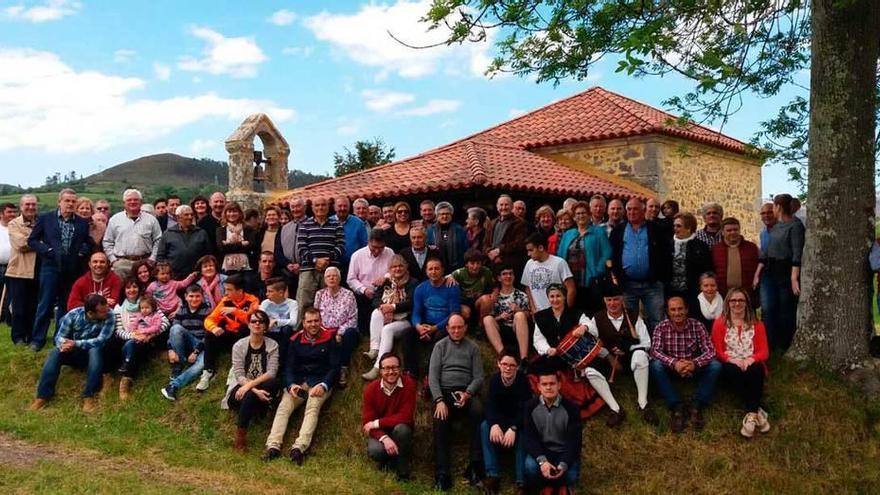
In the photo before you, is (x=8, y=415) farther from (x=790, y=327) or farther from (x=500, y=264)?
(x=790, y=327)

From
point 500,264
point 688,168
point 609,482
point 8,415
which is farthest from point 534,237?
point 688,168

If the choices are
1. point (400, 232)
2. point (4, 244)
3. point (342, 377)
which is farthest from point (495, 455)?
point (4, 244)

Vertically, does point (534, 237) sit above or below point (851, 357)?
above

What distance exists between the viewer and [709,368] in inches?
243

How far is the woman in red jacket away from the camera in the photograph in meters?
6.07

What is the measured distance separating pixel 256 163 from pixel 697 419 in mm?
11566

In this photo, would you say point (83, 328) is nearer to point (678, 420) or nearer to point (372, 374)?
point (372, 374)

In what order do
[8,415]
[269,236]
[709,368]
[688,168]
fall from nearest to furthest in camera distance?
[709,368]
[8,415]
[269,236]
[688,168]

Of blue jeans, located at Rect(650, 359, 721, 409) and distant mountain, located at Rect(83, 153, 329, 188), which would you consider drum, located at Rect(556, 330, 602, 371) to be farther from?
distant mountain, located at Rect(83, 153, 329, 188)

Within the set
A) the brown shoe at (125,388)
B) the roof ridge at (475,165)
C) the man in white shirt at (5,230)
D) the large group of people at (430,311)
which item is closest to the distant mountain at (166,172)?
the roof ridge at (475,165)

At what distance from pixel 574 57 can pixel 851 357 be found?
155 inches

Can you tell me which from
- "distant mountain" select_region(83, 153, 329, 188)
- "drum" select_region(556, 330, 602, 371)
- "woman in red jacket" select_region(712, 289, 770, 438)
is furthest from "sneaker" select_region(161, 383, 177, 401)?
"distant mountain" select_region(83, 153, 329, 188)

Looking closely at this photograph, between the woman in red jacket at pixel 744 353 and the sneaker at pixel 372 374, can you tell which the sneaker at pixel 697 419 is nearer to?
the woman in red jacket at pixel 744 353

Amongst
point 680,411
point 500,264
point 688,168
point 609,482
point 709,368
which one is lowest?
point 609,482
